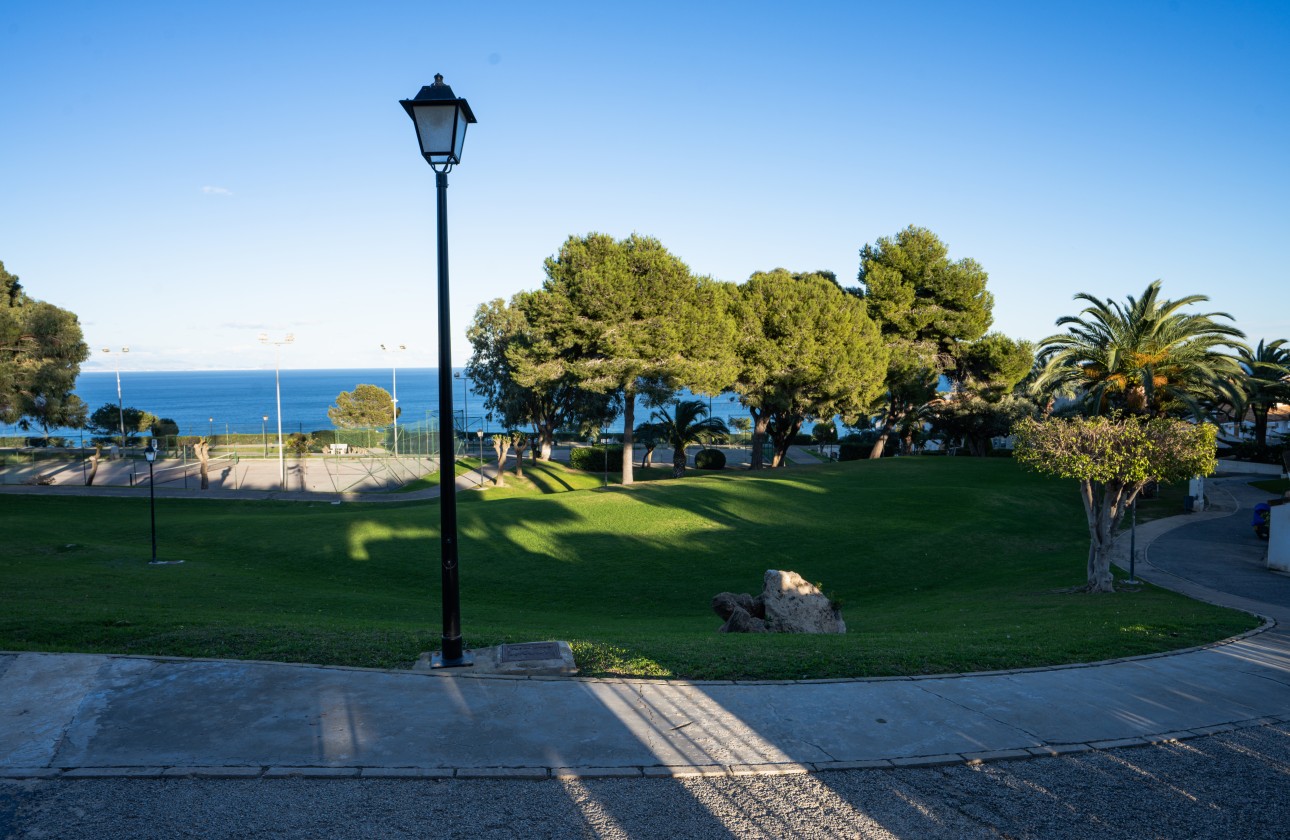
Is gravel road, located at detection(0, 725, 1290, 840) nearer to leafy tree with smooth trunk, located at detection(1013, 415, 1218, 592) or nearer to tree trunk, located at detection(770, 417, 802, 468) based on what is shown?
leafy tree with smooth trunk, located at detection(1013, 415, 1218, 592)

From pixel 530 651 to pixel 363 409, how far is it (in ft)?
258

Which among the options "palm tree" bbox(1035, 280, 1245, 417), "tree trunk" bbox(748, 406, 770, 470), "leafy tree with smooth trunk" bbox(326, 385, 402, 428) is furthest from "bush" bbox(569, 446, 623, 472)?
"leafy tree with smooth trunk" bbox(326, 385, 402, 428)

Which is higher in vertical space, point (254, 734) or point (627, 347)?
point (627, 347)

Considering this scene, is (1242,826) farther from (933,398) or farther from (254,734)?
(933,398)

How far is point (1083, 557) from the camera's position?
67.2 ft

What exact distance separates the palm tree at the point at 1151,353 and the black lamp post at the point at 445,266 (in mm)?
26931

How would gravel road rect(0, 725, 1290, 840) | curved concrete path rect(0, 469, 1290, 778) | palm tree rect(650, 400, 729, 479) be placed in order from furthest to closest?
1. palm tree rect(650, 400, 729, 479)
2. curved concrete path rect(0, 469, 1290, 778)
3. gravel road rect(0, 725, 1290, 840)

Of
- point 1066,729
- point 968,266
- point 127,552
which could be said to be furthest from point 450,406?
point 968,266

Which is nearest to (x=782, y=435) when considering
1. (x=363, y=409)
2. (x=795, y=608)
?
(x=795, y=608)

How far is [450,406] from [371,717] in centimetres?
299

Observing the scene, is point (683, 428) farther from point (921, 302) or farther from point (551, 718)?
point (551, 718)

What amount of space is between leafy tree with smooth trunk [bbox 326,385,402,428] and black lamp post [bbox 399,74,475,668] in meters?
77.1

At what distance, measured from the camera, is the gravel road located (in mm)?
4992

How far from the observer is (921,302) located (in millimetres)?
45875
